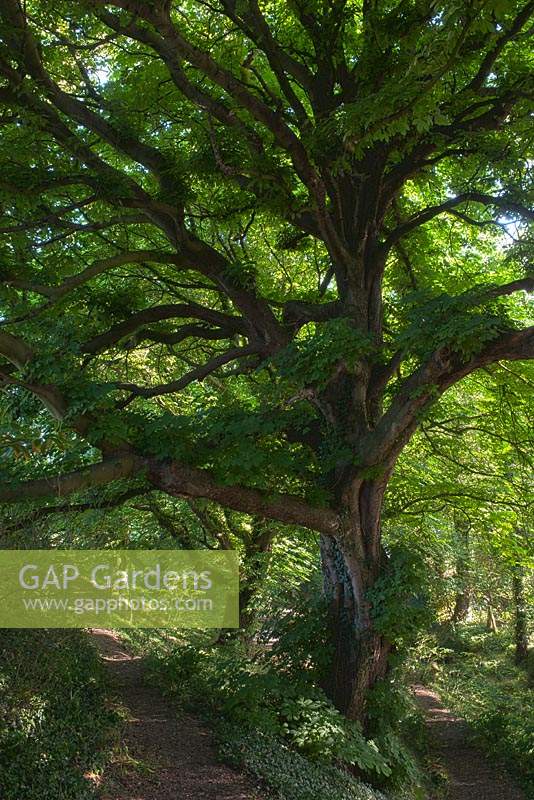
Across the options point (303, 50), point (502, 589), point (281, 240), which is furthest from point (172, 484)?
point (502, 589)

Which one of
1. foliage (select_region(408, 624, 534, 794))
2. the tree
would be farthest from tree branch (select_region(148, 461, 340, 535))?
foliage (select_region(408, 624, 534, 794))

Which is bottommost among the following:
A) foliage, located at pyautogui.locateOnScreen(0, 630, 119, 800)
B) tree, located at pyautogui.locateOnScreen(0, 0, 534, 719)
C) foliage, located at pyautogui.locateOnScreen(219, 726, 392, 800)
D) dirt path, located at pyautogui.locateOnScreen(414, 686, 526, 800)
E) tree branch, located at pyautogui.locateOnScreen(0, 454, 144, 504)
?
dirt path, located at pyautogui.locateOnScreen(414, 686, 526, 800)

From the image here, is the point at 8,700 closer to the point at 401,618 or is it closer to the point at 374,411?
the point at 401,618

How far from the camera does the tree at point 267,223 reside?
237 inches

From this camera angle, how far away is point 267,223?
920 cm

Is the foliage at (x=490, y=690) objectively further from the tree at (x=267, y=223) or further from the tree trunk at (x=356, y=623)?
the tree at (x=267, y=223)

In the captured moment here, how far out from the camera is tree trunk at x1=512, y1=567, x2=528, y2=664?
17125 millimetres

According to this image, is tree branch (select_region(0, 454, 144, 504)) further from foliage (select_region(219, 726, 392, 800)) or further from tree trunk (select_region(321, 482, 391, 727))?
foliage (select_region(219, 726, 392, 800))

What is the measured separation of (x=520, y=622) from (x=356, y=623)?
1140cm

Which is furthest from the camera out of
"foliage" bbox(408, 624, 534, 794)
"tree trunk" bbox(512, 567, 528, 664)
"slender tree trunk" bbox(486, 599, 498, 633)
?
"slender tree trunk" bbox(486, 599, 498, 633)

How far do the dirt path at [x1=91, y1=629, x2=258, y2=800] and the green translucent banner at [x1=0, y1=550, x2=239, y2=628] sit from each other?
1.24 metres

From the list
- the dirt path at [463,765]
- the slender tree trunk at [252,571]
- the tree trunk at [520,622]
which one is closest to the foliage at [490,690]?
the dirt path at [463,765]

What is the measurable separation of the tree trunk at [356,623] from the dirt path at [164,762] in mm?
1823

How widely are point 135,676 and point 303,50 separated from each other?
30.1 feet
